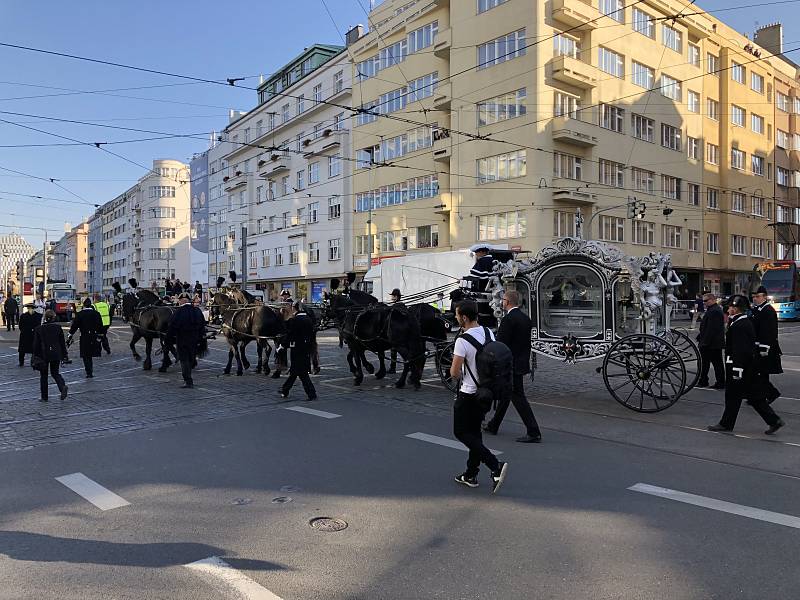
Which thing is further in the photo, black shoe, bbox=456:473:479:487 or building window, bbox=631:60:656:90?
building window, bbox=631:60:656:90

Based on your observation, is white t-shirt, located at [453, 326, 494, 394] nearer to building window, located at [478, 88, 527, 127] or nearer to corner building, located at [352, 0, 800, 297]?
corner building, located at [352, 0, 800, 297]

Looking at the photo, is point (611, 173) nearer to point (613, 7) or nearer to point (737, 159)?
point (613, 7)

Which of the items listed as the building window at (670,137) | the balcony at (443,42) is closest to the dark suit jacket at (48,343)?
the balcony at (443,42)

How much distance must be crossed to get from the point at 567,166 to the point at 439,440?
96.6 ft

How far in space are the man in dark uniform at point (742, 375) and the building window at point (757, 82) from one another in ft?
166

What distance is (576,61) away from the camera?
33.5 m

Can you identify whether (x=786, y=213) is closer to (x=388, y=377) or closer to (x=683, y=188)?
(x=683, y=188)

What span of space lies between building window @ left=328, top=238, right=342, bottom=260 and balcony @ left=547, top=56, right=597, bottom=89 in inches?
786

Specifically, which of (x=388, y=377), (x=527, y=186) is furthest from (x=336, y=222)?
(x=388, y=377)

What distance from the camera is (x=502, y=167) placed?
34.6 meters

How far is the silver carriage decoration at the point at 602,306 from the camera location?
31.9 ft

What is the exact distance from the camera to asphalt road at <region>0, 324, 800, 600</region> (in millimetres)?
4055

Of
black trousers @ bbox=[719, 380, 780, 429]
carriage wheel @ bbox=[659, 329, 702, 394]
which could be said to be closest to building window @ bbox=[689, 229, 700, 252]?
carriage wheel @ bbox=[659, 329, 702, 394]

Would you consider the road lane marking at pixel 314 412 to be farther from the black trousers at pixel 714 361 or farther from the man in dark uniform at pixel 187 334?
the black trousers at pixel 714 361
